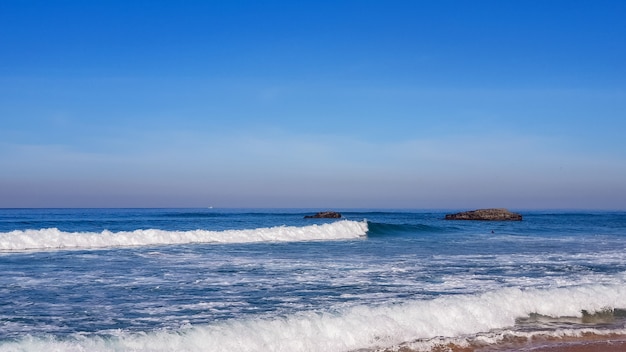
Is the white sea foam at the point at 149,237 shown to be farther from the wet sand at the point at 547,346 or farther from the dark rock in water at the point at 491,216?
the dark rock in water at the point at 491,216

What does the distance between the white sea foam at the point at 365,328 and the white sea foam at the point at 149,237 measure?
1709 cm

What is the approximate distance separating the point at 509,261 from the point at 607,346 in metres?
9.99

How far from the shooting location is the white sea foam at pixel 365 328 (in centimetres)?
754

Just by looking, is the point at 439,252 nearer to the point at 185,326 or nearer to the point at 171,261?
the point at 171,261

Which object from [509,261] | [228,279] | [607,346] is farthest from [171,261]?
[607,346]

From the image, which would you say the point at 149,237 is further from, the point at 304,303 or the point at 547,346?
the point at 547,346

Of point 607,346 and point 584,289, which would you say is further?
point 584,289

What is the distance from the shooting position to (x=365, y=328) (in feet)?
28.1

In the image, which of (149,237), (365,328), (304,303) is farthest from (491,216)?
(365,328)

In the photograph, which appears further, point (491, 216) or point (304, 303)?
point (491, 216)

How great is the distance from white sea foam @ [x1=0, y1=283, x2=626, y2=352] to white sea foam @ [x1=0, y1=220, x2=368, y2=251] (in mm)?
17092

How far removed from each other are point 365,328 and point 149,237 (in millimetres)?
19746

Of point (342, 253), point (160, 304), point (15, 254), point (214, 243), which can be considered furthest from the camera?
point (214, 243)

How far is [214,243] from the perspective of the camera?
1053 inches
